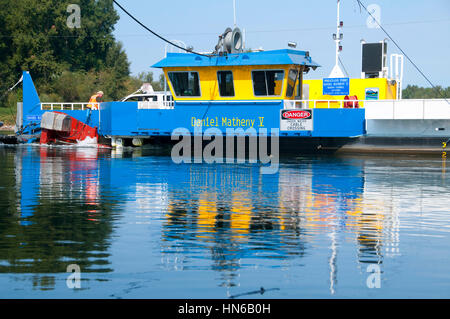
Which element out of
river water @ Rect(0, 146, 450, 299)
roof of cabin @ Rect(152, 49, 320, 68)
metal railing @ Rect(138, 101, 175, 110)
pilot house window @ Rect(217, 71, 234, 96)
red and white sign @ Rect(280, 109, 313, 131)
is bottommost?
river water @ Rect(0, 146, 450, 299)

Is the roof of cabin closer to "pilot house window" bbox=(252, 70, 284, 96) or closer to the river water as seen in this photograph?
"pilot house window" bbox=(252, 70, 284, 96)

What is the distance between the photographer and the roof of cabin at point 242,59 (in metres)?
32.4

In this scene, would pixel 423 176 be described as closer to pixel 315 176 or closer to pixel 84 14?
pixel 315 176

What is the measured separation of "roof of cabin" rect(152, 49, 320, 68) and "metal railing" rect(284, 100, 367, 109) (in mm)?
1906

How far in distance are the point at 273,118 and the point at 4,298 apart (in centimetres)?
2554

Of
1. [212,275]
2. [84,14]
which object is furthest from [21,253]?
[84,14]

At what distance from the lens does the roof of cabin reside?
106ft

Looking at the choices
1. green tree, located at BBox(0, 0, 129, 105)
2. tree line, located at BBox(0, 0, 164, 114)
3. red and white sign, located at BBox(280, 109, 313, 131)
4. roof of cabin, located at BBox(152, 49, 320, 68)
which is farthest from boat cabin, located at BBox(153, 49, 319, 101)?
green tree, located at BBox(0, 0, 129, 105)

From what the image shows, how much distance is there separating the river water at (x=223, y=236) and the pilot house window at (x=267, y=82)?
11031mm

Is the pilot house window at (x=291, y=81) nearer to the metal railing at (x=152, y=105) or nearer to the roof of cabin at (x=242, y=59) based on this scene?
the roof of cabin at (x=242, y=59)

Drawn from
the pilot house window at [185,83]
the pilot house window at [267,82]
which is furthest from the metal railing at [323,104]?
the pilot house window at [185,83]

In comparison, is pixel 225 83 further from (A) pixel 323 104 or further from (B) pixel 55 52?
(B) pixel 55 52

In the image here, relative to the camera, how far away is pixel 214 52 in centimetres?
3366

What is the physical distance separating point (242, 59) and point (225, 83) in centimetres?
153
